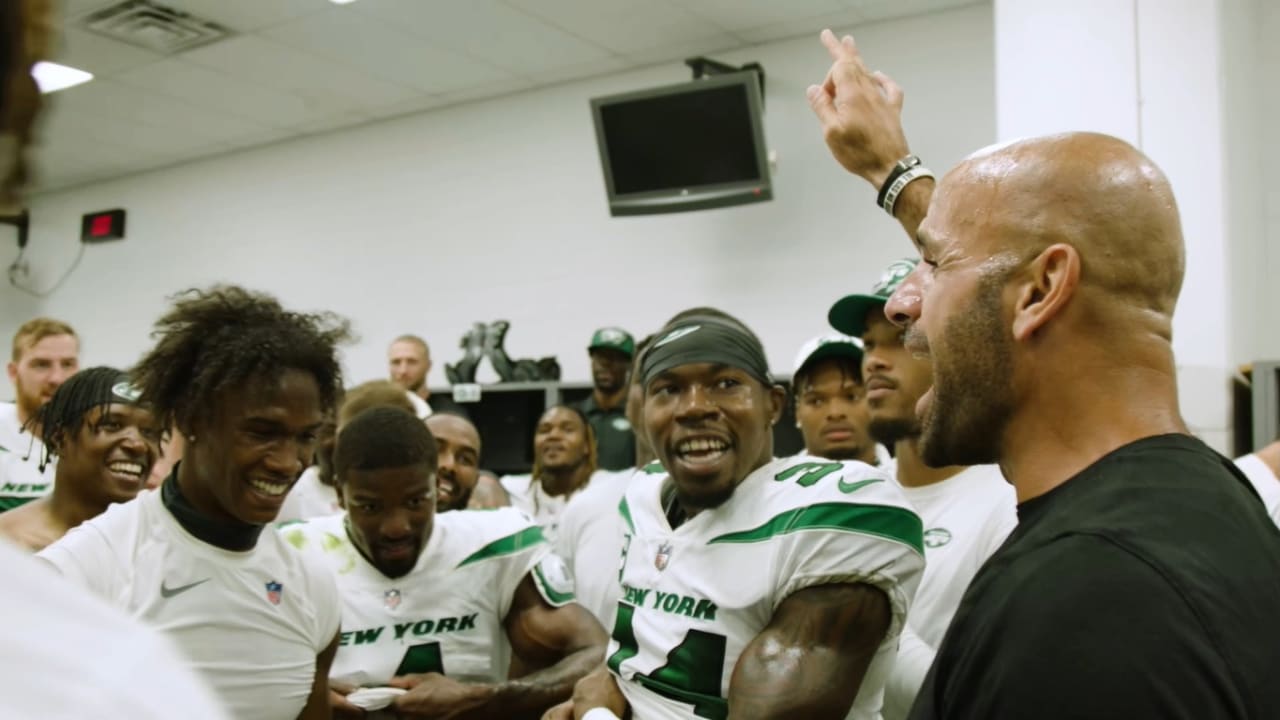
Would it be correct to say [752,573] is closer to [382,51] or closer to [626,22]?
[626,22]

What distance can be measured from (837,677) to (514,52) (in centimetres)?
529

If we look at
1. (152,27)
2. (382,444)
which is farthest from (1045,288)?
(152,27)

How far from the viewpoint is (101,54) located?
6.41 metres

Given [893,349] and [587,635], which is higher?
[893,349]

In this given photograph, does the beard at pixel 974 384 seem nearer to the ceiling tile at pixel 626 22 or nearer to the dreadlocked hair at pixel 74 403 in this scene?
the dreadlocked hair at pixel 74 403

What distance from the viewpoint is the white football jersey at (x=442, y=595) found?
2.58 meters

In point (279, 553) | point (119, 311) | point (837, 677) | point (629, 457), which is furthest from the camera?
point (119, 311)

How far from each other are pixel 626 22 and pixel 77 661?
576cm

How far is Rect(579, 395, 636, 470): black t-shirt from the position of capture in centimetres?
556

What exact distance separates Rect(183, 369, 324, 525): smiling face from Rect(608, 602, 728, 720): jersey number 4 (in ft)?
2.64

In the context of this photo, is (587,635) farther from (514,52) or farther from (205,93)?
(205,93)

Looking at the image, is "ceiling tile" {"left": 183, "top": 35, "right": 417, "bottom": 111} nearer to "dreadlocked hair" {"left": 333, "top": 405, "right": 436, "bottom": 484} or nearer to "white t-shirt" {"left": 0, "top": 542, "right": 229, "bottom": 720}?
"dreadlocked hair" {"left": 333, "top": 405, "right": 436, "bottom": 484}

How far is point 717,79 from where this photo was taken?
5605 mm

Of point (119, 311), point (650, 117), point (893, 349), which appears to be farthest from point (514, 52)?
point (119, 311)
